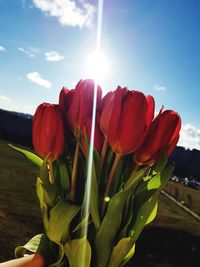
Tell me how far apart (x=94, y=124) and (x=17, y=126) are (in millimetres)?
19679

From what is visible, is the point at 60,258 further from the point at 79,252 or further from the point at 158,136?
the point at 158,136

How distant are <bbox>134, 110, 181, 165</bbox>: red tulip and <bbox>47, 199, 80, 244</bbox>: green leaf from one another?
17 centimetres

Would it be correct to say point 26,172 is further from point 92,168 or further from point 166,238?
point 92,168

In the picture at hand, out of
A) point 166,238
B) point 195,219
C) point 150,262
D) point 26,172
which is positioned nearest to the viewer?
point 150,262

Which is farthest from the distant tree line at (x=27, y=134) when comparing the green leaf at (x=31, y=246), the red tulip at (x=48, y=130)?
the red tulip at (x=48, y=130)

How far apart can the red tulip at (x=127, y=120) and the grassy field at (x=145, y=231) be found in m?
2.44

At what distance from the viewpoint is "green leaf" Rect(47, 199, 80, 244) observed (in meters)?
0.74

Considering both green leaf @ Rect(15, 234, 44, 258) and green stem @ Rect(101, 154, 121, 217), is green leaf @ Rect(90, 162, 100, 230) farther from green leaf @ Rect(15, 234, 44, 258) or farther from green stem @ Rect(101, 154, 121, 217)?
green leaf @ Rect(15, 234, 44, 258)

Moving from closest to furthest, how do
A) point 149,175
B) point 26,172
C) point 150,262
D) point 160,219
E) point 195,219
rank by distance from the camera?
point 149,175 → point 150,262 → point 160,219 → point 195,219 → point 26,172

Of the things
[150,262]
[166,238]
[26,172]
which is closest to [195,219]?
[166,238]

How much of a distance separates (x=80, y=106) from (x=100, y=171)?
148mm

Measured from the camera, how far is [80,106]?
0.77 meters

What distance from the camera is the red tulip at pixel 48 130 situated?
2.51ft

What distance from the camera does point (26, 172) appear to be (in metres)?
7.05
